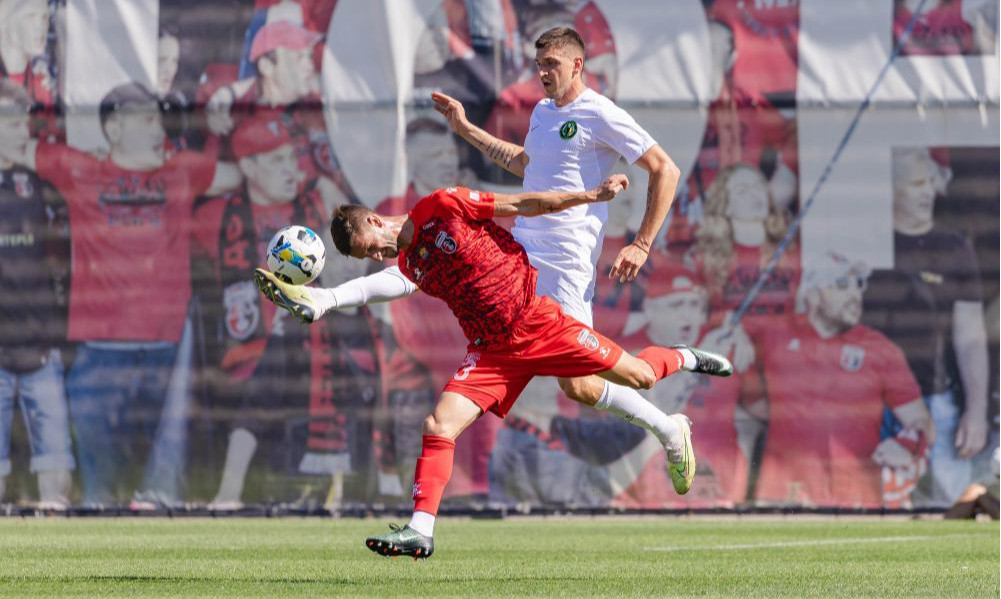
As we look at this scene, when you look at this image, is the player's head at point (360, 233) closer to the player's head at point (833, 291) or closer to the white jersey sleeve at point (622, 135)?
the white jersey sleeve at point (622, 135)

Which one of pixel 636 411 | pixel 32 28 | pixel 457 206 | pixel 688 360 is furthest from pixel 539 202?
pixel 32 28

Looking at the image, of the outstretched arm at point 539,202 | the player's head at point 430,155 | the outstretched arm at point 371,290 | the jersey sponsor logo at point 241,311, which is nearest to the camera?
the outstretched arm at point 539,202

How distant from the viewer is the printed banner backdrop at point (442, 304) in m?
12.4

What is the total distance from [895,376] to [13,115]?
718 cm

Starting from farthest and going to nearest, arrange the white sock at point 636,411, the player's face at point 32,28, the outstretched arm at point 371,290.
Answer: the player's face at point 32,28, the white sock at point 636,411, the outstretched arm at point 371,290

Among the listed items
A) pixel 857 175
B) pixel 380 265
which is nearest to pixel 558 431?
pixel 380 265

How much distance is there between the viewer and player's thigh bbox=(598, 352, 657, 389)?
23.6 ft

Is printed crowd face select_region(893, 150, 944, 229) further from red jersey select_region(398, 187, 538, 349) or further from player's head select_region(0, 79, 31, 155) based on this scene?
player's head select_region(0, 79, 31, 155)

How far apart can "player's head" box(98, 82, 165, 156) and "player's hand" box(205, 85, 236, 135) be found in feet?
1.32

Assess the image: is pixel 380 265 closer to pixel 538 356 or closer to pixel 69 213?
pixel 69 213

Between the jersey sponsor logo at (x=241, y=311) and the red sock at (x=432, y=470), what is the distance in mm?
6100

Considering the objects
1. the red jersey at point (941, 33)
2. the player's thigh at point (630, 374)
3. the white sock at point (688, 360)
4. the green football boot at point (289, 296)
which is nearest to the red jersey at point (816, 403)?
the red jersey at point (941, 33)

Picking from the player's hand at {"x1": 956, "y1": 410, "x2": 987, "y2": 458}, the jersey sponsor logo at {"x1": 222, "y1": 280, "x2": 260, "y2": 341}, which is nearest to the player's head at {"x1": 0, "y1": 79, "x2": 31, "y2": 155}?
the jersey sponsor logo at {"x1": 222, "y1": 280, "x2": 260, "y2": 341}

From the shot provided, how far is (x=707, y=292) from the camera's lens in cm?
1246
